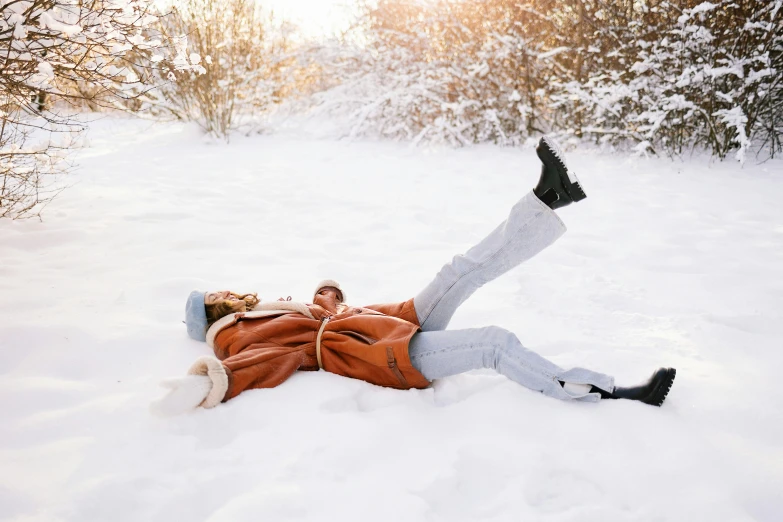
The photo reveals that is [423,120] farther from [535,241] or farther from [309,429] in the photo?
[309,429]

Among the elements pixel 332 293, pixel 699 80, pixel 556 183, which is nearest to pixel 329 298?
pixel 332 293

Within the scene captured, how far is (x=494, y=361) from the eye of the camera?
1794 millimetres

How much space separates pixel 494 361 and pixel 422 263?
128 centimetres

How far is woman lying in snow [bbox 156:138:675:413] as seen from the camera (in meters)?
1.72

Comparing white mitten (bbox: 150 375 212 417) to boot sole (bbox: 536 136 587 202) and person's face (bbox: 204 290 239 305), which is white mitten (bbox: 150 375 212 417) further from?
boot sole (bbox: 536 136 587 202)

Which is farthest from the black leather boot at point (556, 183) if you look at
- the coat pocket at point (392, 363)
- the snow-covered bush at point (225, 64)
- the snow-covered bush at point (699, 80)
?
the snow-covered bush at point (225, 64)

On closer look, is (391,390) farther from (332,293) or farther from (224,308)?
(224,308)

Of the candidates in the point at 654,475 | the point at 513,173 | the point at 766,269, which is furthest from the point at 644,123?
the point at 654,475

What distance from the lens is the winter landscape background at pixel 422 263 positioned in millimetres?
1421

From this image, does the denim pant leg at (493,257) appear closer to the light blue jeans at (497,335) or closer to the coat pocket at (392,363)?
the light blue jeans at (497,335)

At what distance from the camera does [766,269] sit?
269cm

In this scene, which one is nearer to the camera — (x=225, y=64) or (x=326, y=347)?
(x=326, y=347)

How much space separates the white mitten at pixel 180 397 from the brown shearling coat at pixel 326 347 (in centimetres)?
11

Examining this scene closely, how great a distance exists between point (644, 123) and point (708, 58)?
81 centimetres
